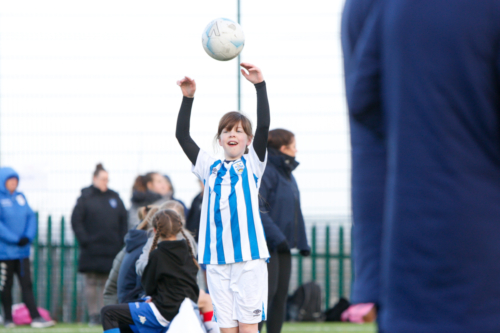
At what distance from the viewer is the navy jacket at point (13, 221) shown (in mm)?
8258

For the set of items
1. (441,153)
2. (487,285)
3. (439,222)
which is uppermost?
(441,153)

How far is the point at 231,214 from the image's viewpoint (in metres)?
4.41

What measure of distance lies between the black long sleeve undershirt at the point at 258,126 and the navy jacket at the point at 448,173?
3099 mm

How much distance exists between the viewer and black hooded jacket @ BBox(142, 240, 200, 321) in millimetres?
4816

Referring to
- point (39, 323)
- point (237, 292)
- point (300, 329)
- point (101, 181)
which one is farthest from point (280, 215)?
point (39, 323)

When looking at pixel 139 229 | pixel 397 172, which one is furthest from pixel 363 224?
pixel 139 229

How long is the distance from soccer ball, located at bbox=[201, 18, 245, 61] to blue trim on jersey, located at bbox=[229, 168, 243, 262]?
0.95m

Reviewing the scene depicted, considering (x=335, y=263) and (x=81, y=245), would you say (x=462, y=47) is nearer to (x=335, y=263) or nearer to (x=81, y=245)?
(x=81, y=245)

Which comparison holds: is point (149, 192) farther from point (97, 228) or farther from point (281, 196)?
point (281, 196)

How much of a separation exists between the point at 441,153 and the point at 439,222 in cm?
13

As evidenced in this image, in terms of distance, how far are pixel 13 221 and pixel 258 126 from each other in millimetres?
4976

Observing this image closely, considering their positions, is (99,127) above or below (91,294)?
above

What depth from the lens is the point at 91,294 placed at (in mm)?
8578

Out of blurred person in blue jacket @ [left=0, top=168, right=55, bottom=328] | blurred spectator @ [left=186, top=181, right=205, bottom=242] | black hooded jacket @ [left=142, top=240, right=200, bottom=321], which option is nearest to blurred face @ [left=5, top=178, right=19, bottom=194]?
blurred person in blue jacket @ [left=0, top=168, right=55, bottom=328]
